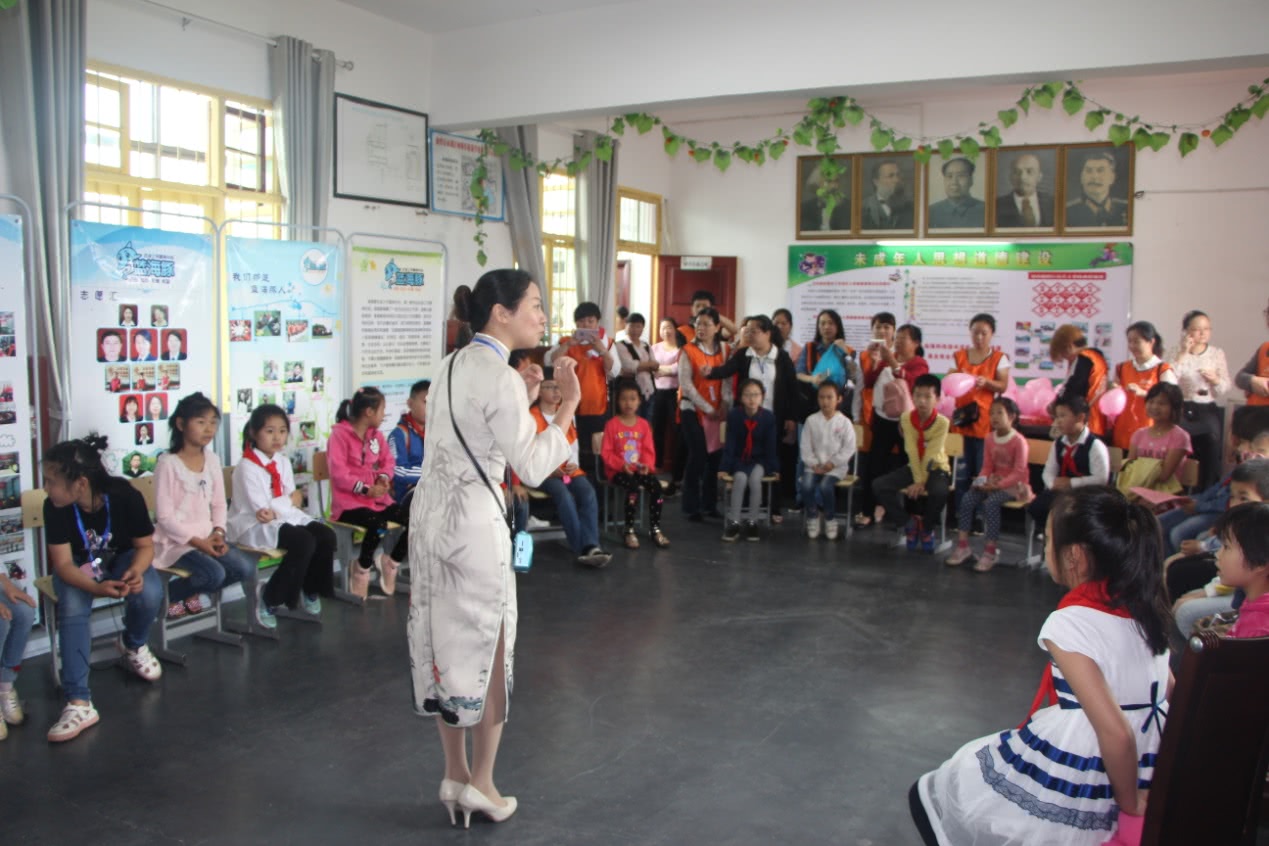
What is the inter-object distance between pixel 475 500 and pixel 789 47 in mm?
3952

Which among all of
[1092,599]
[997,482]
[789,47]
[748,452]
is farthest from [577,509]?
[1092,599]

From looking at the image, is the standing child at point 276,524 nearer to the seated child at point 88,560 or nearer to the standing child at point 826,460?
the seated child at point 88,560

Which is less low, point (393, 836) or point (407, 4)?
point (407, 4)

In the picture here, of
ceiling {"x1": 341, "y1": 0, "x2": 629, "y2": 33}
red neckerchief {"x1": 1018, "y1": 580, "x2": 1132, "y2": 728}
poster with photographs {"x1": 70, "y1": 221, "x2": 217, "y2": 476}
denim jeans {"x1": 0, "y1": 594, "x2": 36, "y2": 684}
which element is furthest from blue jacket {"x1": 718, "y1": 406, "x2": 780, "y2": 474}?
red neckerchief {"x1": 1018, "y1": 580, "x2": 1132, "y2": 728}

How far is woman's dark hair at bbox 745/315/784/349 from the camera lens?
7406 millimetres

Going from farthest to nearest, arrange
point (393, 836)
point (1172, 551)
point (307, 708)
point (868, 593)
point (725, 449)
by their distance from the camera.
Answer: point (725, 449), point (868, 593), point (1172, 551), point (307, 708), point (393, 836)

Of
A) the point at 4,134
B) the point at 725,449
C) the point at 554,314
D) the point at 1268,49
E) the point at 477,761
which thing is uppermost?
the point at 1268,49

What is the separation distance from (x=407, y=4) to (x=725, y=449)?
3.51 meters

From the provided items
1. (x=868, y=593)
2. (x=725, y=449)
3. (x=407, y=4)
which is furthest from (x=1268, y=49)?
(x=407, y=4)

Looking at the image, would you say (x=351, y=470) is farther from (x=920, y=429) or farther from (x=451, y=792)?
(x=920, y=429)

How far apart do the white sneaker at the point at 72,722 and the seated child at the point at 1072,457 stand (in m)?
4.87

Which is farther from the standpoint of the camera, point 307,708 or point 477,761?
point 307,708

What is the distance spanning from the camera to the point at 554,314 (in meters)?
9.30

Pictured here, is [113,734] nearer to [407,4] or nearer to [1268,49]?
[407,4]
